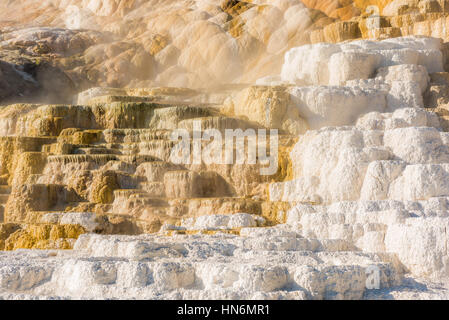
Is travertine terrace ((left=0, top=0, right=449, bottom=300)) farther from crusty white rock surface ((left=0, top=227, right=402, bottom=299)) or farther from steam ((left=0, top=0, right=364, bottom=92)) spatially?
steam ((left=0, top=0, right=364, bottom=92))

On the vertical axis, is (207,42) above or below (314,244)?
above

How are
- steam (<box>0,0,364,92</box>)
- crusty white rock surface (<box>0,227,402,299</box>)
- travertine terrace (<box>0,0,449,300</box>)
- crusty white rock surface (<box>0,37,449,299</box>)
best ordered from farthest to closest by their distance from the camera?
steam (<box>0,0,364,92</box>) < travertine terrace (<box>0,0,449,300</box>) < crusty white rock surface (<box>0,37,449,299</box>) < crusty white rock surface (<box>0,227,402,299</box>)

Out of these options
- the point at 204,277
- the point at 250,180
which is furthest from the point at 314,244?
the point at 250,180

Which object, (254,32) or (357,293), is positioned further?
(254,32)

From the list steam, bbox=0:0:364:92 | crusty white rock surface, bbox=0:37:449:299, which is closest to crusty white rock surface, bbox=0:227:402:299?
crusty white rock surface, bbox=0:37:449:299

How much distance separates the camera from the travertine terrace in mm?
5695

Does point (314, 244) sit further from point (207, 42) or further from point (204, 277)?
point (207, 42)

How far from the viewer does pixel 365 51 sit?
17562 millimetres

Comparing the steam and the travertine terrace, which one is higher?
the steam

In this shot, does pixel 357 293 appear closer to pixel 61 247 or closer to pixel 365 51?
pixel 61 247

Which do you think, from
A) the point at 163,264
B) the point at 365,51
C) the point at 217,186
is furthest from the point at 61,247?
the point at 365,51

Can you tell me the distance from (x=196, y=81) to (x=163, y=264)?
23.1 meters

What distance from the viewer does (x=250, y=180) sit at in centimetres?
1181

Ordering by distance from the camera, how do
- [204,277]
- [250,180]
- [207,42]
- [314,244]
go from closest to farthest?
1. [204,277]
2. [314,244]
3. [250,180]
4. [207,42]
